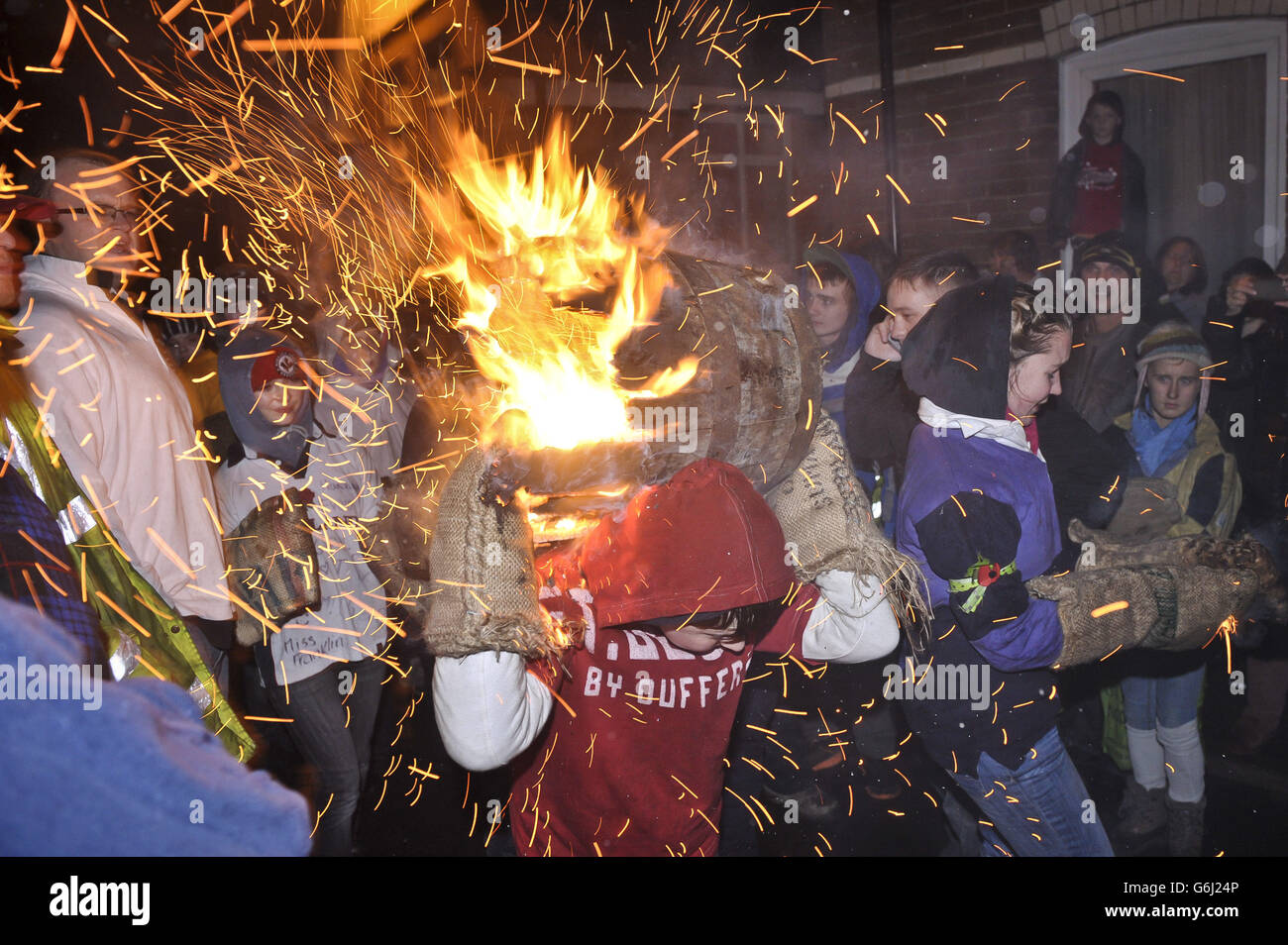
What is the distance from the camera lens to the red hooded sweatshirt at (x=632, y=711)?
7.37 ft

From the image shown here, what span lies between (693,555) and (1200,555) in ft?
5.77

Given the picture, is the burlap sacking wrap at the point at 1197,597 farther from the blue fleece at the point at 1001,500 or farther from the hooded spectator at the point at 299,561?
the hooded spectator at the point at 299,561

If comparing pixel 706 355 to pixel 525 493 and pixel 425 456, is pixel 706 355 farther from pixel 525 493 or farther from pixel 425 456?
pixel 425 456

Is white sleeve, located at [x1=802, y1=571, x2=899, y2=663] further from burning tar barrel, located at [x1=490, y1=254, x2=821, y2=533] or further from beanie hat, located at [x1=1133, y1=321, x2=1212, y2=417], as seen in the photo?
beanie hat, located at [x1=1133, y1=321, x2=1212, y2=417]

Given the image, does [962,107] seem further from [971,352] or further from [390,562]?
[390,562]

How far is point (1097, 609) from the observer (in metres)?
2.73

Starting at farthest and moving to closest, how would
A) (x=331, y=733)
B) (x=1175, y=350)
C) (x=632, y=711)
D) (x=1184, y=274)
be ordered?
(x=1184, y=274) → (x=1175, y=350) → (x=331, y=733) → (x=632, y=711)

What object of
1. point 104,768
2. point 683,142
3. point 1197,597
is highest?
point 683,142

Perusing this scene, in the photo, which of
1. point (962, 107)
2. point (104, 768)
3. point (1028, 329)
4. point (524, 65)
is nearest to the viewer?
point (104, 768)

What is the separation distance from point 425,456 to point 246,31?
163 inches

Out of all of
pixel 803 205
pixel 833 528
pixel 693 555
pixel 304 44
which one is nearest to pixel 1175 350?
pixel 833 528

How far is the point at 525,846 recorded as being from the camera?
251 cm

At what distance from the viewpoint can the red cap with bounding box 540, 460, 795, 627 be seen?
2.17 meters

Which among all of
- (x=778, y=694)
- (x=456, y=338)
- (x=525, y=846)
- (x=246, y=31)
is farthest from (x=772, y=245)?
(x=525, y=846)
